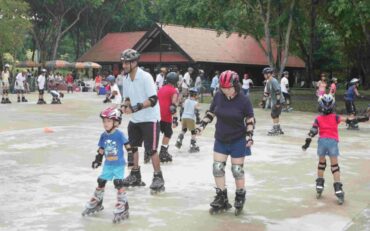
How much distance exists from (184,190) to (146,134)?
3.41ft

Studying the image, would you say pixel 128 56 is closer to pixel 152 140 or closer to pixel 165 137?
pixel 152 140

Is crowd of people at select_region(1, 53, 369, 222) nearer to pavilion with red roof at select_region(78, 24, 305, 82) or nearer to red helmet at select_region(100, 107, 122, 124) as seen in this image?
red helmet at select_region(100, 107, 122, 124)

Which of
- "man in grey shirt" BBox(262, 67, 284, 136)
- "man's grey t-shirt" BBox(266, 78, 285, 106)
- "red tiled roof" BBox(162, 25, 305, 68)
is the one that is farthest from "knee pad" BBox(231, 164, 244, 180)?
"red tiled roof" BBox(162, 25, 305, 68)

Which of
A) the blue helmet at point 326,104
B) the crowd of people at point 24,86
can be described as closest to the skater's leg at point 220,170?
the blue helmet at point 326,104

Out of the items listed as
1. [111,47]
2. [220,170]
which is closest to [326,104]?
[220,170]

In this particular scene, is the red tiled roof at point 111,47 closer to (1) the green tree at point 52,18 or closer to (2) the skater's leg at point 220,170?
(1) the green tree at point 52,18

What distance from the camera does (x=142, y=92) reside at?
792 centimetres

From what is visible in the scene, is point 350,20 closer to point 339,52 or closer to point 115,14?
point 339,52

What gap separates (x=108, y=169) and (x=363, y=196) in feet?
12.8

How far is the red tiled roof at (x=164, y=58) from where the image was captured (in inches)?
1629

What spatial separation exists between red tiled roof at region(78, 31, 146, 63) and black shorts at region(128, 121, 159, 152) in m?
40.0

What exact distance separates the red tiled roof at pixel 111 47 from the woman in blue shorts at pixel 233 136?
4133cm

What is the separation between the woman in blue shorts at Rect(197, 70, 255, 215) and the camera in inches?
270

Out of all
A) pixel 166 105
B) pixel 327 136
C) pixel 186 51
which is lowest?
pixel 327 136
